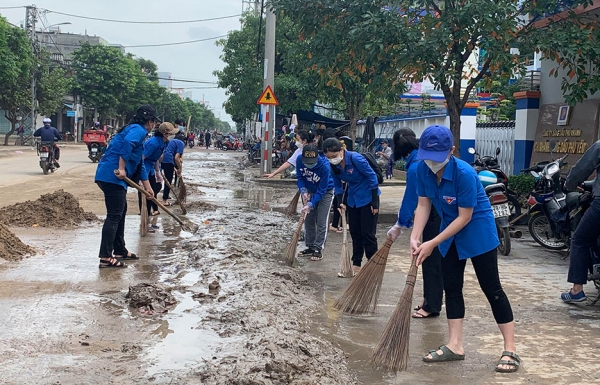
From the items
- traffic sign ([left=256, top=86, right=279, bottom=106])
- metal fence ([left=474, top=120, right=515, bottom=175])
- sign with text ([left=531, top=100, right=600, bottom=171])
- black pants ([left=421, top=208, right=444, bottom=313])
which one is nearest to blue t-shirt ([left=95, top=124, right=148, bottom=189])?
black pants ([left=421, top=208, right=444, bottom=313])

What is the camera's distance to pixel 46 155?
1800 cm

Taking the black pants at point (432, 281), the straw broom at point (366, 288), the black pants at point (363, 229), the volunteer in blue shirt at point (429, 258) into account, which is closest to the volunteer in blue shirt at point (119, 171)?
the black pants at point (363, 229)

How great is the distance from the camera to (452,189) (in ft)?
13.4

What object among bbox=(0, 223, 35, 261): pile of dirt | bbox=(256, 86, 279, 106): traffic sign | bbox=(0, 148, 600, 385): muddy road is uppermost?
bbox=(256, 86, 279, 106): traffic sign

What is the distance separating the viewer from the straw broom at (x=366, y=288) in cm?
507

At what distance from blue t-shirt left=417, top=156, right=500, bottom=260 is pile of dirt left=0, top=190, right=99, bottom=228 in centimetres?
688

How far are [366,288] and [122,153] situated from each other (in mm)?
3194

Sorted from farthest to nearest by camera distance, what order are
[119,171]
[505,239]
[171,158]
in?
1. [171,158]
2. [505,239]
3. [119,171]

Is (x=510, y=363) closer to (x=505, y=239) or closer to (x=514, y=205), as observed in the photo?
(x=505, y=239)

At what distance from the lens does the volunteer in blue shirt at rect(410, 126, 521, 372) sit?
4.05m

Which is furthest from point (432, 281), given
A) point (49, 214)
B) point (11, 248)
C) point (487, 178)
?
point (49, 214)

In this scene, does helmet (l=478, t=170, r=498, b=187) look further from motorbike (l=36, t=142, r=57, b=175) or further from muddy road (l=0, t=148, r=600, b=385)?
motorbike (l=36, t=142, r=57, b=175)

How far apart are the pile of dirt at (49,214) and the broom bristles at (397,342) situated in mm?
6623

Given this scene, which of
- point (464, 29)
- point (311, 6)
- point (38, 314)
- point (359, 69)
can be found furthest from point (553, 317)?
point (311, 6)
